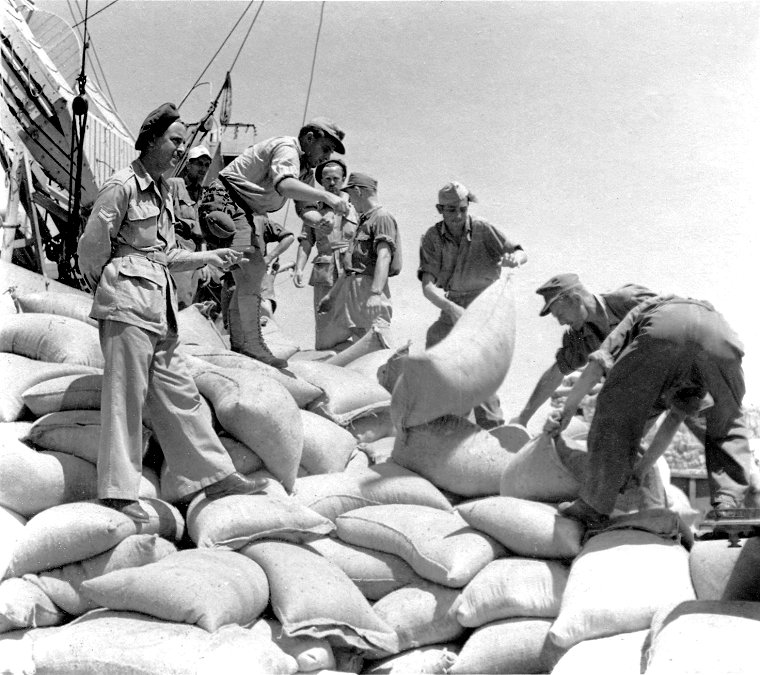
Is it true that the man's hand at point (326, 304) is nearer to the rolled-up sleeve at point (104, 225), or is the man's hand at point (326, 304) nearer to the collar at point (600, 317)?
the collar at point (600, 317)

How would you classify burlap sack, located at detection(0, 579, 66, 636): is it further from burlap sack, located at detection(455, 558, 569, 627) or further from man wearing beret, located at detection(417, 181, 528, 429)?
man wearing beret, located at detection(417, 181, 528, 429)

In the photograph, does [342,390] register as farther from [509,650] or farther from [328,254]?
[328,254]

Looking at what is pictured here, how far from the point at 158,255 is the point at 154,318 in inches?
9.7

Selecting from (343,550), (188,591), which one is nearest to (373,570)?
(343,550)

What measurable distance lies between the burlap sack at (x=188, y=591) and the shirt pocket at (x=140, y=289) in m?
0.84

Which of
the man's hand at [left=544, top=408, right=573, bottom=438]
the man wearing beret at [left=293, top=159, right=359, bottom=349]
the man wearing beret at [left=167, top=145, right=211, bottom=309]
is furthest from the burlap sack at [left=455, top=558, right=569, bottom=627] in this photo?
the man wearing beret at [left=167, top=145, right=211, bottom=309]

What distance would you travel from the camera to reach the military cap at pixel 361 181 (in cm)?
695

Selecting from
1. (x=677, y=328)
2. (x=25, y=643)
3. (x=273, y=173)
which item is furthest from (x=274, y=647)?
(x=273, y=173)

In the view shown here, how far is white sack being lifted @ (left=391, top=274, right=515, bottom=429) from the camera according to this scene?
4.48 meters

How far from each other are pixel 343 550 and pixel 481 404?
1.34m

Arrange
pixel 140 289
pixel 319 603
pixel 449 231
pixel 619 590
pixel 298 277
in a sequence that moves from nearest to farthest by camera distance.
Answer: pixel 619 590
pixel 319 603
pixel 140 289
pixel 449 231
pixel 298 277

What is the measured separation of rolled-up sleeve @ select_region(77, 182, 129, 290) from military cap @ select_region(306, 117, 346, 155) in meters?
1.23

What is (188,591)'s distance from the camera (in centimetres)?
336

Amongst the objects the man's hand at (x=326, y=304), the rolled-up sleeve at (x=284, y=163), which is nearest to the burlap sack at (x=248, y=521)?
the rolled-up sleeve at (x=284, y=163)
